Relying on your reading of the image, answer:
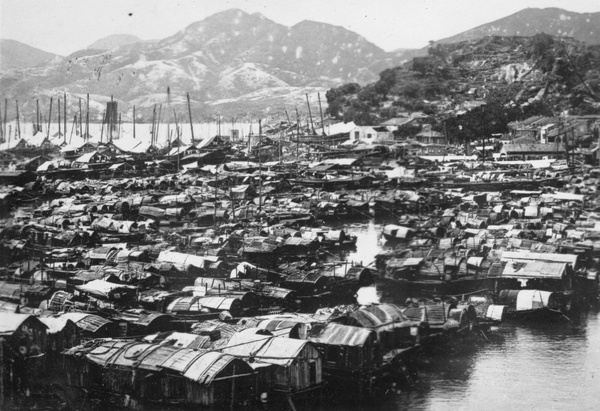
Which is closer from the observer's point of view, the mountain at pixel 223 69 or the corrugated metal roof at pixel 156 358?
the corrugated metal roof at pixel 156 358

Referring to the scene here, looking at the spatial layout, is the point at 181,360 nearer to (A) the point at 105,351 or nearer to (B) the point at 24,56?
(A) the point at 105,351

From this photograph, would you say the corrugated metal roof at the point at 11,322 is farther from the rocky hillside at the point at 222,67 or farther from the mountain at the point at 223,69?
the rocky hillside at the point at 222,67

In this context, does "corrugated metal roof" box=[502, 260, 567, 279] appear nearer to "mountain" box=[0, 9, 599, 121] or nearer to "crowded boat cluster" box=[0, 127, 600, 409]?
"crowded boat cluster" box=[0, 127, 600, 409]

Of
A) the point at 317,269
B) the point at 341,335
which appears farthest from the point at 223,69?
the point at 341,335

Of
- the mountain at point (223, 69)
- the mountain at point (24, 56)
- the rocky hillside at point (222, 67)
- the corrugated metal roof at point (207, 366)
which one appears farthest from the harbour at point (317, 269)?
the mountain at point (24, 56)

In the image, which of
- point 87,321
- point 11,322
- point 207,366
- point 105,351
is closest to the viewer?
point 207,366

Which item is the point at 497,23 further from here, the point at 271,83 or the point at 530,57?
the point at 271,83
